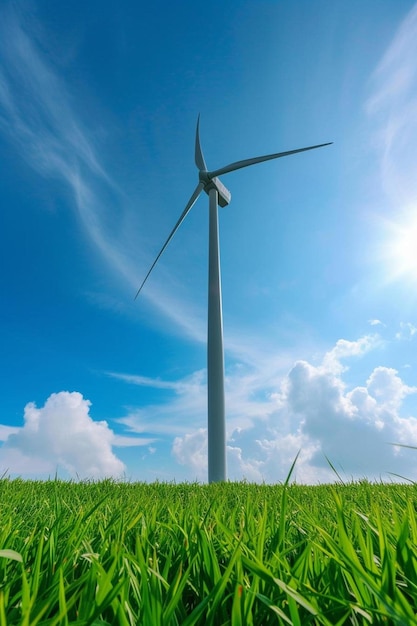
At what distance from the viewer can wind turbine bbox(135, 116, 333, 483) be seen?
1324 centimetres

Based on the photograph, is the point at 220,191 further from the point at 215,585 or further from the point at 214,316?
the point at 215,585

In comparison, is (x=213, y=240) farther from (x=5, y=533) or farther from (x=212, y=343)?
(x=5, y=533)

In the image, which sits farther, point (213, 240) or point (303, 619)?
point (213, 240)

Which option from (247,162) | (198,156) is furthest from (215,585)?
(198,156)

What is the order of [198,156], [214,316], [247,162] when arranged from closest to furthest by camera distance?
[214,316] < [247,162] < [198,156]

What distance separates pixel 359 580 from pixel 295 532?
1354 millimetres

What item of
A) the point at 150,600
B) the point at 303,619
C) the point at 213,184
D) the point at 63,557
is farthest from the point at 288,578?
the point at 213,184

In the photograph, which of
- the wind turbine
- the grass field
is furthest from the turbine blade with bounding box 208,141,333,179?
the grass field

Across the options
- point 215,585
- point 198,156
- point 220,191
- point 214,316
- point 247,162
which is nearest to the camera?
point 215,585

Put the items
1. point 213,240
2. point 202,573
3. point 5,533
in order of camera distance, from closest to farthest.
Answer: point 202,573 < point 5,533 < point 213,240

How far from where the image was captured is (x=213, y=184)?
62.6 feet

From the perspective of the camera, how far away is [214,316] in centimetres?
1498

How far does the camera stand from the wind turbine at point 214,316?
1324cm

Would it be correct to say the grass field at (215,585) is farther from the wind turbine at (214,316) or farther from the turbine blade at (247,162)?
the turbine blade at (247,162)
